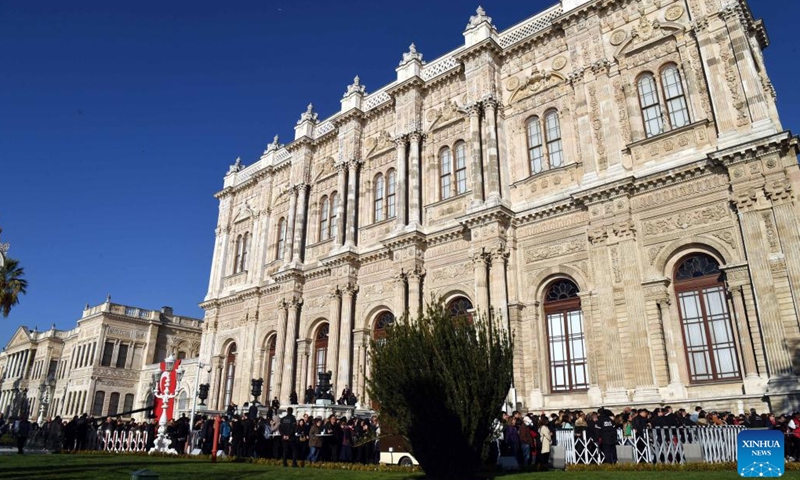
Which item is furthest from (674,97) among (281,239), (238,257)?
(238,257)

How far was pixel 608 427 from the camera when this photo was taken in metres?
11.4

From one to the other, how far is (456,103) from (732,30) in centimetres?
994

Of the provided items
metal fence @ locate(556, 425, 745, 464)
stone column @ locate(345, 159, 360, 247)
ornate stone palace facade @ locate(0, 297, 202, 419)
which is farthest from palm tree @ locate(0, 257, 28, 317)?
metal fence @ locate(556, 425, 745, 464)

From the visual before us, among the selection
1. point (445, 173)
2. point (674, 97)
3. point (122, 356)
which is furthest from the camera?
point (122, 356)

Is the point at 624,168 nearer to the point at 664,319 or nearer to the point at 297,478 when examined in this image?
the point at 664,319

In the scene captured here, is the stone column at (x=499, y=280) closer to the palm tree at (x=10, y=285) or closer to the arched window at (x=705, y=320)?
the arched window at (x=705, y=320)

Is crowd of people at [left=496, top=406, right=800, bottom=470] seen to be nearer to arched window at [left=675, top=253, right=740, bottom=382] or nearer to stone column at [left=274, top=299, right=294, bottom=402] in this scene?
arched window at [left=675, top=253, right=740, bottom=382]

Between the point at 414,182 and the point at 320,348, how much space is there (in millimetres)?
8593

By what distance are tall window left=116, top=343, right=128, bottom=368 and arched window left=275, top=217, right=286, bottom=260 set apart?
1010 inches

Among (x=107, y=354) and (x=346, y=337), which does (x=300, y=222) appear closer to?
(x=346, y=337)

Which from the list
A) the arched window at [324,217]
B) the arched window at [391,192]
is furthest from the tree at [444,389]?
the arched window at [324,217]

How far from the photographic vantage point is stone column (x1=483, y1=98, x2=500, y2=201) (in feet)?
63.6

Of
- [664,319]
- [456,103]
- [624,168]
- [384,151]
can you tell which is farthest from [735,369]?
[384,151]

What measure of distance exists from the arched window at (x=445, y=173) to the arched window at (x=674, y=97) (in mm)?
8166
